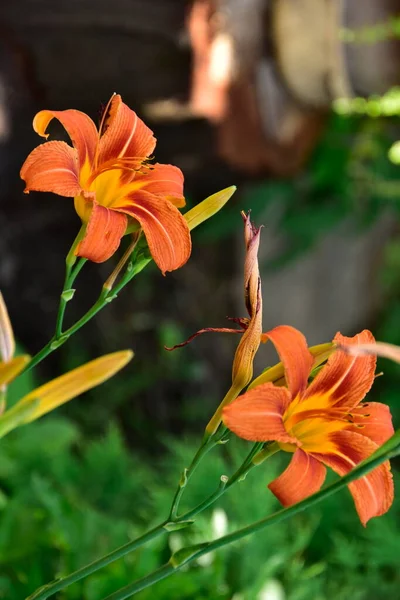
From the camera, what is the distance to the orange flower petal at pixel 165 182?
479 millimetres

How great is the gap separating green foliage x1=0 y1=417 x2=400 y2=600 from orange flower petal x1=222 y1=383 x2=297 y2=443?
52 centimetres

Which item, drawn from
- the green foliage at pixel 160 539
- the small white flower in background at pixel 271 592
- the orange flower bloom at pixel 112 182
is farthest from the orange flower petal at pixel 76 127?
the small white flower in background at pixel 271 592

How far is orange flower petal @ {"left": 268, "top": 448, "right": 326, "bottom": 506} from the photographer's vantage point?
1.30 ft

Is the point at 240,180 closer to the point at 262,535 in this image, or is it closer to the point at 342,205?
the point at 342,205

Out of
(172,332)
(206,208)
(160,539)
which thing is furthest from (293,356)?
(172,332)

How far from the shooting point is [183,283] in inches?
76.1

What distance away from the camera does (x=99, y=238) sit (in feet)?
1.37

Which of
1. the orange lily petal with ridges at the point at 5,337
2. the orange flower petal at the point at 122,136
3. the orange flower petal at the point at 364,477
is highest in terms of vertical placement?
the orange flower petal at the point at 122,136

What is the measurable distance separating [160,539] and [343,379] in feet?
1.97

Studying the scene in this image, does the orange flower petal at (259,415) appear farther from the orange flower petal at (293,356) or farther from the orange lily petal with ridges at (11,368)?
the orange lily petal with ridges at (11,368)

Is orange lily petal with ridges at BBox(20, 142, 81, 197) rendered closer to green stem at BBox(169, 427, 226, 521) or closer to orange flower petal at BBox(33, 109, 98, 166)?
orange flower petal at BBox(33, 109, 98, 166)

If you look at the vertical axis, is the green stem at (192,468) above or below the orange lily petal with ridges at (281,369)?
below

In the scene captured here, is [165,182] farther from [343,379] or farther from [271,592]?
[271,592]

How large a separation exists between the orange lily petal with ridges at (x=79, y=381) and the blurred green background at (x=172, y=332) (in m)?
0.41
